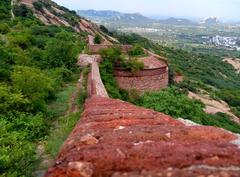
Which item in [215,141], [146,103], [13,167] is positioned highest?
[215,141]

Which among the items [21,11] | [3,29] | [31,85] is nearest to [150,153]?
[31,85]

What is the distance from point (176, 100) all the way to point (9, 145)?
13844 mm

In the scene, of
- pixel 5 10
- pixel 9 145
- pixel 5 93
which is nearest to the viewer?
pixel 9 145

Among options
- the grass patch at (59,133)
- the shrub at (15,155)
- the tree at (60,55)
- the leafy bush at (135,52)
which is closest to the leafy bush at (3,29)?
the tree at (60,55)

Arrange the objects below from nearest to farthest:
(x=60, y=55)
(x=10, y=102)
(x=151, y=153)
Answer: (x=151, y=153)
(x=10, y=102)
(x=60, y=55)

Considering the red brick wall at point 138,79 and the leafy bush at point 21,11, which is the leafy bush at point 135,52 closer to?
the red brick wall at point 138,79

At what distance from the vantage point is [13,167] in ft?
36.0

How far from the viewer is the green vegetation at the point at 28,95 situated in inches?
456

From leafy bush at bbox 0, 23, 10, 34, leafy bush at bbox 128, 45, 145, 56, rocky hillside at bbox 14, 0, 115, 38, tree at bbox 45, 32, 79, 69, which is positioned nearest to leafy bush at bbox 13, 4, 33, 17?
rocky hillside at bbox 14, 0, 115, 38

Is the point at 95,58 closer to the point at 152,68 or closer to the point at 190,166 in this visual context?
the point at 152,68

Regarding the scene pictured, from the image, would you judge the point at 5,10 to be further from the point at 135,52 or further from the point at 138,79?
the point at 138,79

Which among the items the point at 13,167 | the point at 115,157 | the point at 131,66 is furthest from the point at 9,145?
the point at 131,66

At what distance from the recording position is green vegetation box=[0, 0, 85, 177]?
38.0 feet

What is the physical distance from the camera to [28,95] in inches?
686
